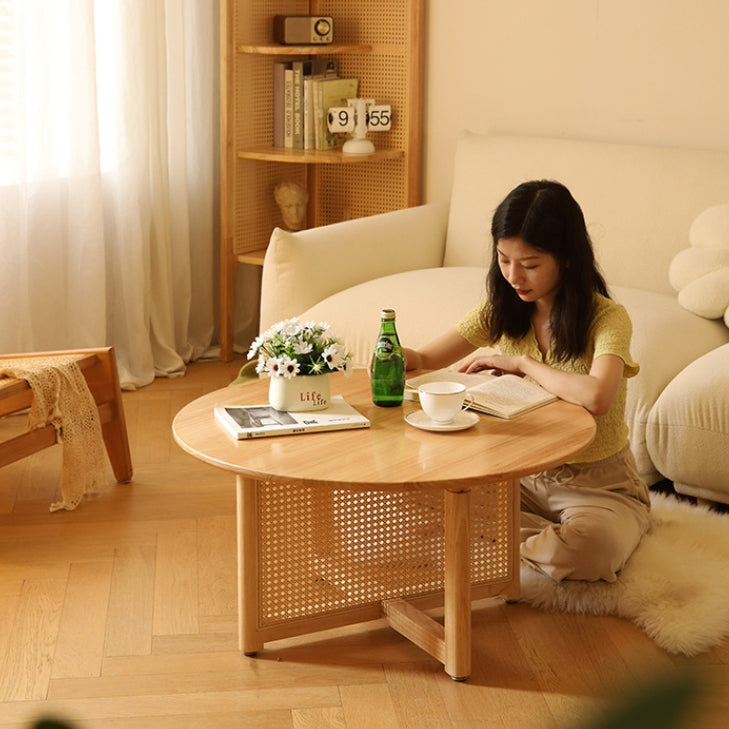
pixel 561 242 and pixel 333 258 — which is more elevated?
pixel 561 242

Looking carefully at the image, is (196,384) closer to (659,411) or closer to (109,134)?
(109,134)

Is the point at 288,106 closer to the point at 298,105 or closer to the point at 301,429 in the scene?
the point at 298,105

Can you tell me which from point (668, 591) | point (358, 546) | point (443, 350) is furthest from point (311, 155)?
point (668, 591)

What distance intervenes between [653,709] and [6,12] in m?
3.43

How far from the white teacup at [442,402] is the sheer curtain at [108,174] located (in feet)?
6.46

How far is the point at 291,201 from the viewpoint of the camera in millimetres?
4004

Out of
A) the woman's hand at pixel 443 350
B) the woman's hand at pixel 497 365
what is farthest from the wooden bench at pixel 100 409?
the woman's hand at pixel 497 365

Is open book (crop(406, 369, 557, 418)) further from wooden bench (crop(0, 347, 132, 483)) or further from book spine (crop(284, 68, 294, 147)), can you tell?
book spine (crop(284, 68, 294, 147))

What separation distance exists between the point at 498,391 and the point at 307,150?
2.08 meters

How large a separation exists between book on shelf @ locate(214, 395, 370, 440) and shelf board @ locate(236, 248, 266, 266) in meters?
1.94

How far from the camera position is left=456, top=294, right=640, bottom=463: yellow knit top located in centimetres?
199

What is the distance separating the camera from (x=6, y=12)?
324cm

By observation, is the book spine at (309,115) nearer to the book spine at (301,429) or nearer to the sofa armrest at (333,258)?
the sofa armrest at (333,258)

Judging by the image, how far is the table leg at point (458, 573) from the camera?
177cm
